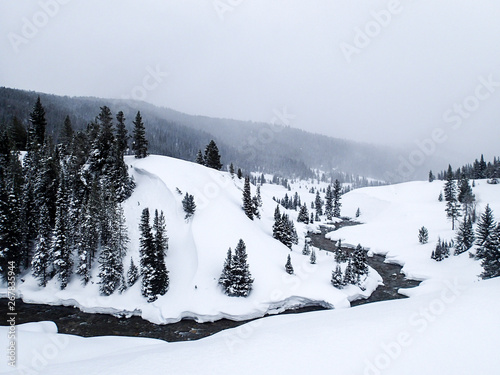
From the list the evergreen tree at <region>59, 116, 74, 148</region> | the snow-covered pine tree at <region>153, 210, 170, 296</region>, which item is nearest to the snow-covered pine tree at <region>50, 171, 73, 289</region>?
the snow-covered pine tree at <region>153, 210, 170, 296</region>

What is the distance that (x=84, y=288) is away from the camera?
36781mm

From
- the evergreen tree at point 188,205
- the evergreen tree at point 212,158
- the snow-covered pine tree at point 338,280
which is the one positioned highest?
the evergreen tree at point 212,158

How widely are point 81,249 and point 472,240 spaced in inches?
2683

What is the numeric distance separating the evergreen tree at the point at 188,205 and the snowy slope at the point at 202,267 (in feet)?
3.03

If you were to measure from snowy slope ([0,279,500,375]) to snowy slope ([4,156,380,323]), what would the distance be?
18235 millimetres

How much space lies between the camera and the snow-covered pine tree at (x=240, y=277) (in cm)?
3362

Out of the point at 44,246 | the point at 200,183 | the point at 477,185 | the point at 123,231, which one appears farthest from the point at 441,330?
the point at 477,185

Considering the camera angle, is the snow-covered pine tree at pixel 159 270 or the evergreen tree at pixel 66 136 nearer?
the snow-covered pine tree at pixel 159 270

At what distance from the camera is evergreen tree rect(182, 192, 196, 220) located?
142 ft

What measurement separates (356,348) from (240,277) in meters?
24.1

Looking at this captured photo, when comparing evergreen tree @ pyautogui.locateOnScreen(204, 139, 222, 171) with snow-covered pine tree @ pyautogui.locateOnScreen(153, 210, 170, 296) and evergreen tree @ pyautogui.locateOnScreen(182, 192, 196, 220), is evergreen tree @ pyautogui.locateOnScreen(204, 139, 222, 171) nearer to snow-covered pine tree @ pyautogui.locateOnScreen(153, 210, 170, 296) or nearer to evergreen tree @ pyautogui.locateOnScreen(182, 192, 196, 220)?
evergreen tree @ pyautogui.locateOnScreen(182, 192, 196, 220)

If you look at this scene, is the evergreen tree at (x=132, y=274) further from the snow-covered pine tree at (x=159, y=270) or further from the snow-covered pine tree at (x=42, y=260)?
Answer: the snow-covered pine tree at (x=42, y=260)

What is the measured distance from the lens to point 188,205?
43.2 metres

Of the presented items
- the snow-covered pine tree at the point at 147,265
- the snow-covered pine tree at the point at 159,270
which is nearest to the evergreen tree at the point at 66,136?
the snow-covered pine tree at the point at 147,265
